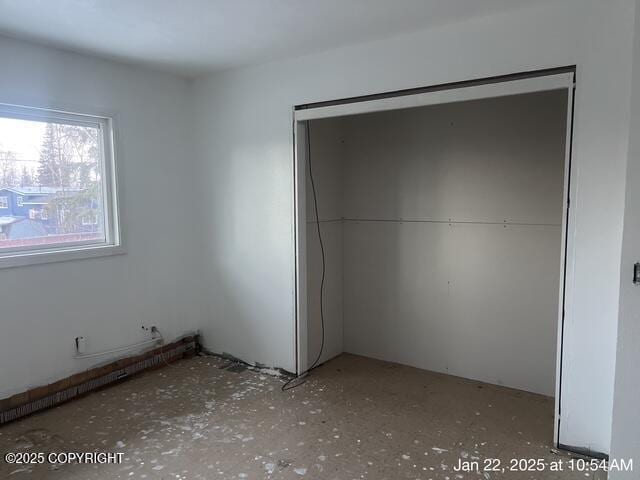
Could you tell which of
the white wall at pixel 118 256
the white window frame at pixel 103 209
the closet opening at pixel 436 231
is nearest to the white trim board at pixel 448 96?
the closet opening at pixel 436 231

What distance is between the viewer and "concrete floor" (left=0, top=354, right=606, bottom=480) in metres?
2.65

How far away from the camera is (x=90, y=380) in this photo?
3.68m

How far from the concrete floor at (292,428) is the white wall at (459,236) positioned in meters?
0.35

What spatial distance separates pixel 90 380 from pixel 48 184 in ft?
5.25

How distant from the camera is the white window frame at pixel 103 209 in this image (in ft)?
10.7

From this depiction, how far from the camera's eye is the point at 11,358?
3254 mm

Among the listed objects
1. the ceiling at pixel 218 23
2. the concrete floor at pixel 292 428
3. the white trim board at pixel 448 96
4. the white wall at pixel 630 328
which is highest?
the ceiling at pixel 218 23

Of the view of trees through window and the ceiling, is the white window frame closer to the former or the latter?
the view of trees through window

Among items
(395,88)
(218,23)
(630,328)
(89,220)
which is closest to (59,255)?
(89,220)

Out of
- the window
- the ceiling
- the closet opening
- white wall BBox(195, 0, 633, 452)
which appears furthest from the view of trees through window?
the closet opening

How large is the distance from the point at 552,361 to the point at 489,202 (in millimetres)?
1345

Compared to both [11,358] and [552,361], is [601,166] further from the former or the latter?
[11,358]

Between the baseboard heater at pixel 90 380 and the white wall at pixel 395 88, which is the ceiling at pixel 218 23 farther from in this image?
the baseboard heater at pixel 90 380

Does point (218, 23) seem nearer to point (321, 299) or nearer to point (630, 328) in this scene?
point (321, 299)
